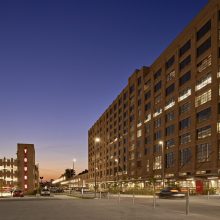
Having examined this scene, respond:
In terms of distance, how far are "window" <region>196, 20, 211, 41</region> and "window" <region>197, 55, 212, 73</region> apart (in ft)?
17.7

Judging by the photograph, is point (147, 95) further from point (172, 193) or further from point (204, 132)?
point (172, 193)

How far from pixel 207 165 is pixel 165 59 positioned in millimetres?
33405

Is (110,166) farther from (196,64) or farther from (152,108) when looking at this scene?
(196,64)

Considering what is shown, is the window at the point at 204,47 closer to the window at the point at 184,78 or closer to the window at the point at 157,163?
the window at the point at 184,78

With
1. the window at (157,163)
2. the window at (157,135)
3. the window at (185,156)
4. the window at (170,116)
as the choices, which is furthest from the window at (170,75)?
Answer: the window at (157,163)

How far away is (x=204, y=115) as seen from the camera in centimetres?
7031

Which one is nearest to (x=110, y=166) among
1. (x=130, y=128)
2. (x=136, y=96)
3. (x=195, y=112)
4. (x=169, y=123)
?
(x=130, y=128)

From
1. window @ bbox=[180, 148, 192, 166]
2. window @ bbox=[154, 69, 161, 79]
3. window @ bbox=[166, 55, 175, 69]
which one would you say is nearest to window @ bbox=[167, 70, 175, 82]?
window @ bbox=[166, 55, 175, 69]

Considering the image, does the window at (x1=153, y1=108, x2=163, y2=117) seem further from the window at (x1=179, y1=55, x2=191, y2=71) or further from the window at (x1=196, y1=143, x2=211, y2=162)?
the window at (x1=196, y1=143, x2=211, y2=162)

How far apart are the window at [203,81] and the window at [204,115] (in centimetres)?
478

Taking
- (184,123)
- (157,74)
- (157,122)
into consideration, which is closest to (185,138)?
(184,123)

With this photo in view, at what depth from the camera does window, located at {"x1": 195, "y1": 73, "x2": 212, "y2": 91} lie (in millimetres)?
68875

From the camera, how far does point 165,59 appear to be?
92.1 m

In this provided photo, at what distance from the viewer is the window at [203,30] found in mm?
71162
